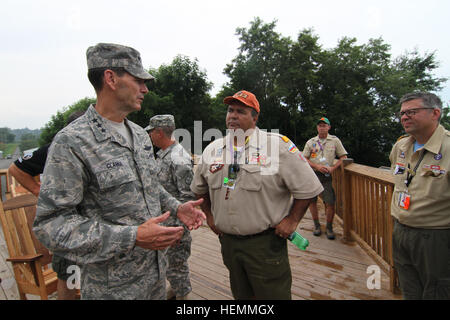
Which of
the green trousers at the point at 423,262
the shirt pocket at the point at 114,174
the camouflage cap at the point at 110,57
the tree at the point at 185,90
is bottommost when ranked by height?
the green trousers at the point at 423,262

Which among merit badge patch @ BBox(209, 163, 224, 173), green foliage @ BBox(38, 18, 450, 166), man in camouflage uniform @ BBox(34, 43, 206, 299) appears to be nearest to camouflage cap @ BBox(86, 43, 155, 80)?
man in camouflage uniform @ BBox(34, 43, 206, 299)

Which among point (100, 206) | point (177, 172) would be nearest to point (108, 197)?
point (100, 206)

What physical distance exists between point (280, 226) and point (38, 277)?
227 cm

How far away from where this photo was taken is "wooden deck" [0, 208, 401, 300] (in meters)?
2.63

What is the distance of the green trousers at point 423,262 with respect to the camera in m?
1.74

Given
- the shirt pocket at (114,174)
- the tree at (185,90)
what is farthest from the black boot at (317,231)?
the tree at (185,90)

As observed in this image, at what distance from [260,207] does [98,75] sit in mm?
1319

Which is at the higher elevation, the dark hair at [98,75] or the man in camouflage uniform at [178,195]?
the dark hair at [98,75]

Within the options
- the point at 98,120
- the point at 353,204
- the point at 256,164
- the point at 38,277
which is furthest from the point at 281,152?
the point at 353,204

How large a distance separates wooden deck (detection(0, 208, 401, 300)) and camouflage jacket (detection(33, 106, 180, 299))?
1654 millimetres

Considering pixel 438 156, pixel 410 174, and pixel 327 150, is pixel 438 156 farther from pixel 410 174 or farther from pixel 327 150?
pixel 327 150

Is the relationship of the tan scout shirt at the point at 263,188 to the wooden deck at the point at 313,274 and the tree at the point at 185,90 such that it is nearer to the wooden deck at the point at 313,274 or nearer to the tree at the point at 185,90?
the wooden deck at the point at 313,274

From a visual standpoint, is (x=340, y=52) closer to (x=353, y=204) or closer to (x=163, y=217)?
(x=353, y=204)

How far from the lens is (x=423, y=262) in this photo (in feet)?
5.95
